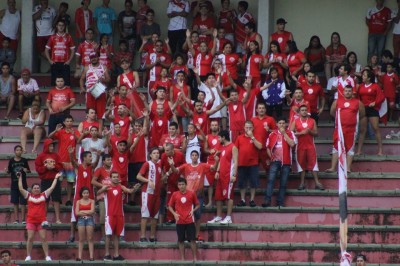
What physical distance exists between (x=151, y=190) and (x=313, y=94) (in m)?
4.59


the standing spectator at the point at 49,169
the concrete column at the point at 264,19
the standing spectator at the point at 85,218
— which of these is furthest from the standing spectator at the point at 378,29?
the standing spectator at the point at 85,218

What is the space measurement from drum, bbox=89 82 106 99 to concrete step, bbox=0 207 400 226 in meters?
3.35

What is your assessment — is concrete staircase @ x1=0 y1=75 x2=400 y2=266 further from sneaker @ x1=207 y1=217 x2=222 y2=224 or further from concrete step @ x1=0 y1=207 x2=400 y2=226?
sneaker @ x1=207 y1=217 x2=222 y2=224

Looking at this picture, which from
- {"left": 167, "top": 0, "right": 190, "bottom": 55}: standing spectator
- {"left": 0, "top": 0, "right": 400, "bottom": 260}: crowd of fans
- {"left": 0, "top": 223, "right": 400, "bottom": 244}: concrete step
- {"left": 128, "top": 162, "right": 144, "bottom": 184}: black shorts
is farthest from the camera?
{"left": 167, "top": 0, "right": 190, "bottom": 55}: standing spectator

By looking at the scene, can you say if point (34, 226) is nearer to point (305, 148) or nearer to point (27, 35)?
point (305, 148)

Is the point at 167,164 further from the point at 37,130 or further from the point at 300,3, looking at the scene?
the point at 300,3

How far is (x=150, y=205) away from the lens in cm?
2953

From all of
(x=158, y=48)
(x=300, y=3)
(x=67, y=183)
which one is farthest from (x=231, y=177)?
(x=300, y=3)

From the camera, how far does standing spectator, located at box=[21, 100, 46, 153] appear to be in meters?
32.5

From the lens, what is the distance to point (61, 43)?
34.7m

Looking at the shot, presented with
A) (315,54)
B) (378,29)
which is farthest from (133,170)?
(378,29)

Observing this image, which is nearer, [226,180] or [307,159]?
[226,180]

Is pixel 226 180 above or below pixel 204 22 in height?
below

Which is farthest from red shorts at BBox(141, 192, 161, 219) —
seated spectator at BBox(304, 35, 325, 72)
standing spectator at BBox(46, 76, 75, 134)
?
seated spectator at BBox(304, 35, 325, 72)
